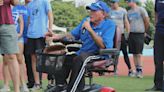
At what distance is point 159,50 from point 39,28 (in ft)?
7.34

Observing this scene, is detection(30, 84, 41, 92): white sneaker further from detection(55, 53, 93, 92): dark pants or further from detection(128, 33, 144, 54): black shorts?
detection(128, 33, 144, 54): black shorts

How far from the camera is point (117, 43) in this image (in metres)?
7.31

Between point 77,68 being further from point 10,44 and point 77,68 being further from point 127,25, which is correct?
point 127,25

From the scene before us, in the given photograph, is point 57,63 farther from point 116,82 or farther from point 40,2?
point 116,82

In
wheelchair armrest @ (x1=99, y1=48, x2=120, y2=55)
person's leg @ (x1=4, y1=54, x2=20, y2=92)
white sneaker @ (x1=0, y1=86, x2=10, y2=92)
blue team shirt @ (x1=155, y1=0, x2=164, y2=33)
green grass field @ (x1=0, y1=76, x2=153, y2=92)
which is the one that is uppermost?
blue team shirt @ (x1=155, y1=0, x2=164, y2=33)

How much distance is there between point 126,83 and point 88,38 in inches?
135

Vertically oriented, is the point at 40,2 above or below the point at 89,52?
above

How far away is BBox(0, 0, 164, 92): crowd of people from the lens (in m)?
7.03

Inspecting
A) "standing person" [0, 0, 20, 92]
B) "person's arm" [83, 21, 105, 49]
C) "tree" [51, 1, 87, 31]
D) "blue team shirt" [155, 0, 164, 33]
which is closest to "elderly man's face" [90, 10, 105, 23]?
"person's arm" [83, 21, 105, 49]

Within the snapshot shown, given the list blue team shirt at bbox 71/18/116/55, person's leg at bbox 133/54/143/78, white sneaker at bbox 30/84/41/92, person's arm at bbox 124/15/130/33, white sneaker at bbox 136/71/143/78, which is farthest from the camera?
person's arm at bbox 124/15/130/33

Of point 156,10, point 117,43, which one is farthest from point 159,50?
point 117,43

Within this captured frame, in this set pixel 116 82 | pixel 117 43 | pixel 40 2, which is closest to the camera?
pixel 117 43

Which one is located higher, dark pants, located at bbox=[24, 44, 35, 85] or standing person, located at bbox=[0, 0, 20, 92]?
standing person, located at bbox=[0, 0, 20, 92]

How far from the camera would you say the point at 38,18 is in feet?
31.1
